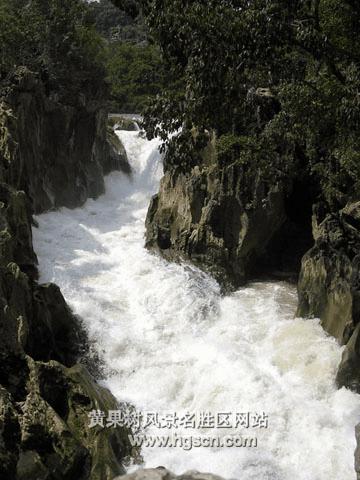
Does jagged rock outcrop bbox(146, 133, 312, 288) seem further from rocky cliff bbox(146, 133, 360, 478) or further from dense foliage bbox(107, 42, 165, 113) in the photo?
dense foliage bbox(107, 42, 165, 113)

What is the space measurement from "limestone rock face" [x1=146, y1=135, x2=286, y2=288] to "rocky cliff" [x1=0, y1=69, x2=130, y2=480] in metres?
5.32

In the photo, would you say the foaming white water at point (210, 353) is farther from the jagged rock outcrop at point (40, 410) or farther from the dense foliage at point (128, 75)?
the dense foliage at point (128, 75)

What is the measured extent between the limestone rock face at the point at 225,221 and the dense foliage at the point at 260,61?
6979mm

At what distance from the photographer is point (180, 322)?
1574 centimetres

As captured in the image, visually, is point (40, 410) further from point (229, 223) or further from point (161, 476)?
point (229, 223)

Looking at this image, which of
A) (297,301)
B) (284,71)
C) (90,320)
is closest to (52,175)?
(90,320)

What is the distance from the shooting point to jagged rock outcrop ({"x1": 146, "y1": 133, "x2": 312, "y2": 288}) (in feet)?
60.2

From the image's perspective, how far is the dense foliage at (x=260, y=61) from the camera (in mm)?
8594

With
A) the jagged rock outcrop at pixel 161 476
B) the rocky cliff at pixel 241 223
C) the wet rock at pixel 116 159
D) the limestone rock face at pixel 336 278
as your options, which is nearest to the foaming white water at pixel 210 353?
the limestone rock face at pixel 336 278

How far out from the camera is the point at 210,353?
554 inches

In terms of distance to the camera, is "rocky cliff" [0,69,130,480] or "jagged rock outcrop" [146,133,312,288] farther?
"jagged rock outcrop" [146,133,312,288]

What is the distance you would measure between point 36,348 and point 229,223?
26.5 feet

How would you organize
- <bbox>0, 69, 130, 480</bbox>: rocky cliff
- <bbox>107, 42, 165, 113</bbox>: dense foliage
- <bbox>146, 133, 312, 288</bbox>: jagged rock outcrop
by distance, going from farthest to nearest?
<bbox>107, 42, 165, 113</bbox>: dense foliage
<bbox>146, 133, 312, 288</bbox>: jagged rock outcrop
<bbox>0, 69, 130, 480</bbox>: rocky cliff

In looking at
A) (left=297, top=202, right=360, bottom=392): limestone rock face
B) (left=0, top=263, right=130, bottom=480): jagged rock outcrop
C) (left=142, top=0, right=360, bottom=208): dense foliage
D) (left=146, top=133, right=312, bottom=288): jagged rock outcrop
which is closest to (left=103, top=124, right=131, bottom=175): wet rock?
(left=146, top=133, right=312, bottom=288): jagged rock outcrop
